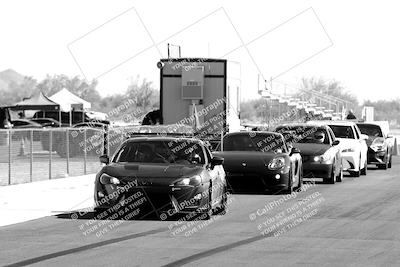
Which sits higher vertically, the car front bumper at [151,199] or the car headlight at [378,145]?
the car front bumper at [151,199]

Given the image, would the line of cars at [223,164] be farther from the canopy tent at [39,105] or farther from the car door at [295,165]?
the canopy tent at [39,105]

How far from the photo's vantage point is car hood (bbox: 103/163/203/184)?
51.9 feet

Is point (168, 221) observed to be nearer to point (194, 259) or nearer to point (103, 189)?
point (103, 189)

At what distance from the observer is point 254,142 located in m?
23.0

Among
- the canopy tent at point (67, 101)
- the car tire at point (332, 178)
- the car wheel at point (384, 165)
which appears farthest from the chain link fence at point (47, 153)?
the canopy tent at point (67, 101)

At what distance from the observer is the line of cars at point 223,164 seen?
1576 centimetres

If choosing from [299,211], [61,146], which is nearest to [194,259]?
[299,211]

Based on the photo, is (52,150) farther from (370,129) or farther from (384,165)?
(370,129)

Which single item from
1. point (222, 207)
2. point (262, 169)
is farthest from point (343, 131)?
point (222, 207)

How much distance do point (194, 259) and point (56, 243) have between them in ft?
7.44

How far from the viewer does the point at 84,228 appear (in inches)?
574

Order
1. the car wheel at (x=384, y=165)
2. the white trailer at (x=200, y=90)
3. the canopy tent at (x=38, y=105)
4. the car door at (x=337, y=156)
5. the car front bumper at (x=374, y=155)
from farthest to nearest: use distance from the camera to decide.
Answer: the canopy tent at (x=38, y=105) → the car wheel at (x=384, y=165) → the car front bumper at (x=374, y=155) → the white trailer at (x=200, y=90) → the car door at (x=337, y=156)

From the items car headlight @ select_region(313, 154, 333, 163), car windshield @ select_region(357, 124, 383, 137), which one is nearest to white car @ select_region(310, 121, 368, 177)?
car headlight @ select_region(313, 154, 333, 163)

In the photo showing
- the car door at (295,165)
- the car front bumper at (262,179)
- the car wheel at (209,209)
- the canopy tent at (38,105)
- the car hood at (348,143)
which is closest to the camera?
the car wheel at (209,209)
